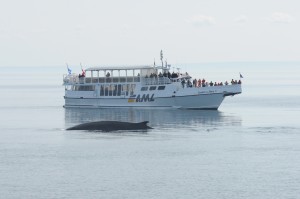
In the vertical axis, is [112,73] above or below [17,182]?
above

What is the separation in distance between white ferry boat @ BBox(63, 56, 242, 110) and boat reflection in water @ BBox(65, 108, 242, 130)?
154 centimetres

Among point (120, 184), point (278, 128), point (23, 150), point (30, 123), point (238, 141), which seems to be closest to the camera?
point (120, 184)

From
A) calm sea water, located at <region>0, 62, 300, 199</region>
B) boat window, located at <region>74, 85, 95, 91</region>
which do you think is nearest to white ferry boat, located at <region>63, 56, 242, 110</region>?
boat window, located at <region>74, 85, 95, 91</region>

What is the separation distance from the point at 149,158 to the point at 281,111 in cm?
6522

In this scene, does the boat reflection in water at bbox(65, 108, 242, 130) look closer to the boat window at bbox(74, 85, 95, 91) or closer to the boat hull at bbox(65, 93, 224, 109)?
the boat hull at bbox(65, 93, 224, 109)

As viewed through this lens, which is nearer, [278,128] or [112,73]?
[278,128]

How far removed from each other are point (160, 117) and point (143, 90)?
51.5ft

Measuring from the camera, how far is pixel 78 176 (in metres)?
56.1

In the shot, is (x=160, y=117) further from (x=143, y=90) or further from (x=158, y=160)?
(x=158, y=160)

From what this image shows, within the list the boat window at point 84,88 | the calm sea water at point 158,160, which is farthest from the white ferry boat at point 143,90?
the calm sea water at point 158,160

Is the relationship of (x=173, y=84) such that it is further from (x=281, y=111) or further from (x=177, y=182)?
(x=177, y=182)

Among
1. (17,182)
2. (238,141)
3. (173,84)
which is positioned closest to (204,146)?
(238,141)

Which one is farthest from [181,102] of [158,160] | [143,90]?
[158,160]

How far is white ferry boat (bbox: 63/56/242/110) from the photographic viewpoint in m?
119
